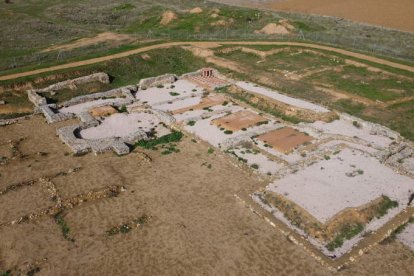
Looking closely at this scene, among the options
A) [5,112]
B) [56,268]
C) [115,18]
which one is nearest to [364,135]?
[56,268]

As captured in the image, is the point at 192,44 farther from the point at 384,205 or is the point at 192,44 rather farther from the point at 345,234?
the point at 345,234

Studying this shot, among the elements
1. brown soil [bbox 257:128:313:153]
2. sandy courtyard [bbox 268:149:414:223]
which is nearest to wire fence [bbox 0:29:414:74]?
brown soil [bbox 257:128:313:153]

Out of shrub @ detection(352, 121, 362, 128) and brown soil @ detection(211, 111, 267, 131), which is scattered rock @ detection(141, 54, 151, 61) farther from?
shrub @ detection(352, 121, 362, 128)

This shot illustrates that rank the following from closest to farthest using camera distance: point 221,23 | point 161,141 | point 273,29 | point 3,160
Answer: point 3,160
point 161,141
point 273,29
point 221,23

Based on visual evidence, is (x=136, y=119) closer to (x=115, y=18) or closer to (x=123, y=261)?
(x=123, y=261)

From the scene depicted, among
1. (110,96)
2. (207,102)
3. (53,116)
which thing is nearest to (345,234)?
(207,102)

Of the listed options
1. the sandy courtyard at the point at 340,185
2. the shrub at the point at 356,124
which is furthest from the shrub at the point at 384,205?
the shrub at the point at 356,124
